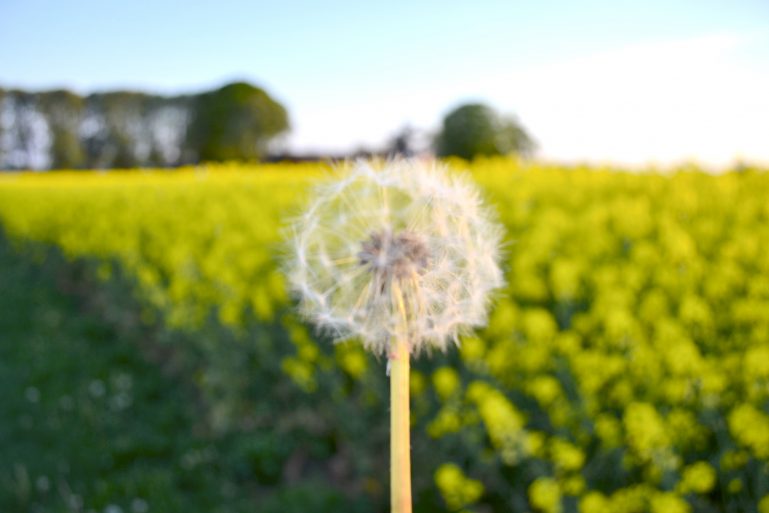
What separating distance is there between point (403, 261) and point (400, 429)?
188mm

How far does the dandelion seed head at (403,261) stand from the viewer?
0.73 m

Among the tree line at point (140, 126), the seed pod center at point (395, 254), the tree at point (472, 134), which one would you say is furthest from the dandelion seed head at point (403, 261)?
the tree line at point (140, 126)

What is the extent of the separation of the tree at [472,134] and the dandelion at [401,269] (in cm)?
1416

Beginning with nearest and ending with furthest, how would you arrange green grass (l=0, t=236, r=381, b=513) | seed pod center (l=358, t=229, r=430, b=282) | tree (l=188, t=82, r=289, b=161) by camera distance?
seed pod center (l=358, t=229, r=430, b=282) < green grass (l=0, t=236, r=381, b=513) < tree (l=188, t=82, r=289, b=161)

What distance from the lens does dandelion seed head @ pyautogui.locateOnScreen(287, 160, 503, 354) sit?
73 cm

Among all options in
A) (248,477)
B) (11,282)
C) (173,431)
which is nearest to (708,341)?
(248,477)

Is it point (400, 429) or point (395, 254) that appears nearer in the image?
point (400, 429)

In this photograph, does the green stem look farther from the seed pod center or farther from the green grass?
the green grass

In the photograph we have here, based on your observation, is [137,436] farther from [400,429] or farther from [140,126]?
[140,126]

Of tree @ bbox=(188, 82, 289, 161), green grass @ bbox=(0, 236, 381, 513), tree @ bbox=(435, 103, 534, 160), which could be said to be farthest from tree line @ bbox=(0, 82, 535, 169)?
green grass @ bbox=(0, 236, 381, 513)

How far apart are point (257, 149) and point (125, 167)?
8931 millimetres

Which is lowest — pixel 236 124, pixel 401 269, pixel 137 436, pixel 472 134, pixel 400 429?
pixel 137 436

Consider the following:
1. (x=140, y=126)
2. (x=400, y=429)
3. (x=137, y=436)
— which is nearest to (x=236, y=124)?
(x=140, y=126)

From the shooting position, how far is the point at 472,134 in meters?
15.0
